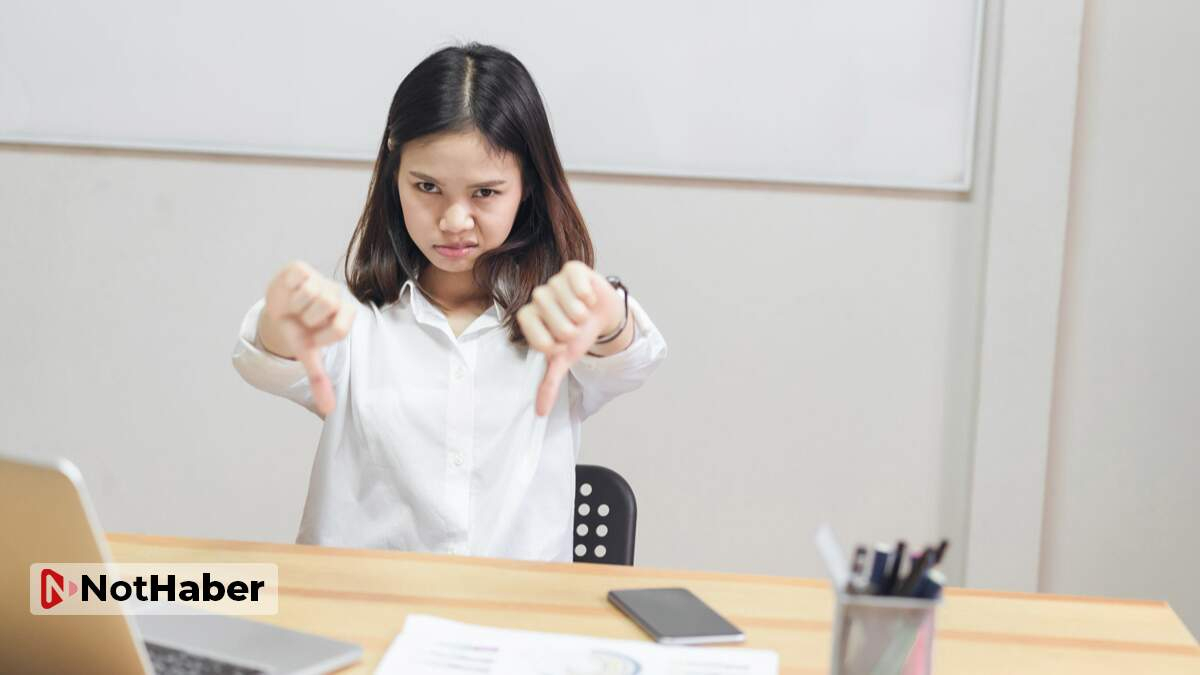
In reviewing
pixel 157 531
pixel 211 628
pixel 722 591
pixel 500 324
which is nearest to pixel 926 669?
pixel 722 591

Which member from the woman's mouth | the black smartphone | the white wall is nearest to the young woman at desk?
the woman's mouth

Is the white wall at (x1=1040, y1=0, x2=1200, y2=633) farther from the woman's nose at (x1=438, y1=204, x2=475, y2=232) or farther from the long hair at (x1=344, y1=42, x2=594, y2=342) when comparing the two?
the woman's nose at (x1=438, y1=204, x2=475, y2=232)

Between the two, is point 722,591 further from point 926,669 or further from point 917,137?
point 917,137

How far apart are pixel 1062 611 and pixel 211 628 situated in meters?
0.77

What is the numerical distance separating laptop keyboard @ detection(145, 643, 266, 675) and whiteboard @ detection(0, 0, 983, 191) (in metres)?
1.47

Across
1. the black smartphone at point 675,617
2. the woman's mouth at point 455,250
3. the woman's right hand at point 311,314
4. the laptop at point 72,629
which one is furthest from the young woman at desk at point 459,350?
the laptop at point 72,629

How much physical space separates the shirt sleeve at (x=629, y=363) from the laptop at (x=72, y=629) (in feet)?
1.85

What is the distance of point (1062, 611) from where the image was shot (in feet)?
3.85

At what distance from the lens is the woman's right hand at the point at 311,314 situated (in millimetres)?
1115

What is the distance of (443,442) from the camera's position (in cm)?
154

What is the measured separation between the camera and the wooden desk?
1.05 meters

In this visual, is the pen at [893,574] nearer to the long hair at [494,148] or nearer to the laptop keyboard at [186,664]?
the laptop keyboard at [186,664]

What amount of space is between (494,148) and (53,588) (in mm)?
837

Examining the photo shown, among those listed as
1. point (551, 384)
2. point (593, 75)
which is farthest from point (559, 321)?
point (593, 75)
